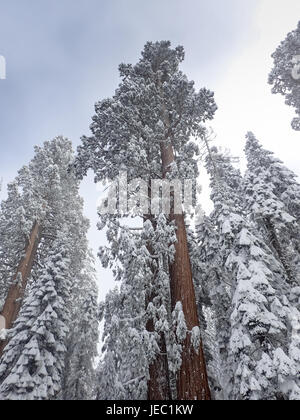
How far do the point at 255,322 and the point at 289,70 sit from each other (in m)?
20.3

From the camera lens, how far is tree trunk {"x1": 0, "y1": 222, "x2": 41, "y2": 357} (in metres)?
13.5

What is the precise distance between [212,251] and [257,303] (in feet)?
11.7

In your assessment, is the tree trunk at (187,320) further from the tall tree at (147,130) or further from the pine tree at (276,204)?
the pine tree at (276,204)

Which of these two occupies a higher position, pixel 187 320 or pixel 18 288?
pixel 18 288

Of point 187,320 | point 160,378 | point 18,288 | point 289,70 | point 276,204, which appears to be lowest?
point 160,378

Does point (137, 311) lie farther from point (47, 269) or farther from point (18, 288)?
point (18, 288)

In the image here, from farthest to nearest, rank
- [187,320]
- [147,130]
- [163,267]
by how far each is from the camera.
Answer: [147,130] < [163,267] < [187,320]

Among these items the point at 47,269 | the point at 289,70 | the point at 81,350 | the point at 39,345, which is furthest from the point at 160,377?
the point at 289,70

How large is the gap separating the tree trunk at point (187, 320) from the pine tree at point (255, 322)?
122 centimetres

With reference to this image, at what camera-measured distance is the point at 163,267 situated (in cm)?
798

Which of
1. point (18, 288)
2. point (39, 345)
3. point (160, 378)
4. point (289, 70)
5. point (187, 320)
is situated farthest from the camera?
point (289, 70)

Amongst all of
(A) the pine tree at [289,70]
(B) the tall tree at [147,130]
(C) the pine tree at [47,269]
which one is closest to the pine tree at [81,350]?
(C) the pine tree at [47,269]

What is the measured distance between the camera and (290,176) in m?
11.7
